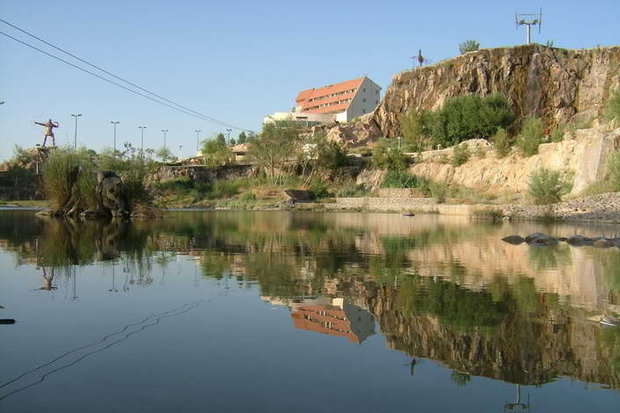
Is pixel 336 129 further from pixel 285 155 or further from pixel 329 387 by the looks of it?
pixel 329 387

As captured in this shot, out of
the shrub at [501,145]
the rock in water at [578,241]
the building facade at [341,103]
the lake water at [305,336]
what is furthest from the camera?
the building facade at [341,103]

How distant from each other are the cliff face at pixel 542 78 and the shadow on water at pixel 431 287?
6379 cm

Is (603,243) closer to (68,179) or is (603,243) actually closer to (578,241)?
(578,241)

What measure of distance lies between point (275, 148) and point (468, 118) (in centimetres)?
2236

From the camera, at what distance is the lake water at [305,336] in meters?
5.27

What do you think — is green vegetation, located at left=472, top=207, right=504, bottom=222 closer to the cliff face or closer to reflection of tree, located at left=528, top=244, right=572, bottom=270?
reflection of tree, located at left=528, top=244, right=572, bottom=270

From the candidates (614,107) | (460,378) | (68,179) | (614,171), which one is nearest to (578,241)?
(460,378)

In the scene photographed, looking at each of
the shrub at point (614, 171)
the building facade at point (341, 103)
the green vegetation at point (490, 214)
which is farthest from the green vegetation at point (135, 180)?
the building facade at point (341, 103)

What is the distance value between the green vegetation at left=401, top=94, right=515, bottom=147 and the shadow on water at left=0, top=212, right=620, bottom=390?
56.1 meters

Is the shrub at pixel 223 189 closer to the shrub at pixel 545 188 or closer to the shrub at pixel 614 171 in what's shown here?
the shrub at pixel 545 188

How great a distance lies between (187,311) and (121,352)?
7.39 feet

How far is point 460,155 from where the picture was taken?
62094mm

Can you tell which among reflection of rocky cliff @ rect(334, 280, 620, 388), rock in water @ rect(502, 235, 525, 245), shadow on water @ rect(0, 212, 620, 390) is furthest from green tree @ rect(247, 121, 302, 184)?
reflection of rocky cliff @ rect(334, 280, 620, 388)

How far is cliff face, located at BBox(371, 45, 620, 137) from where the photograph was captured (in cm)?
7800
